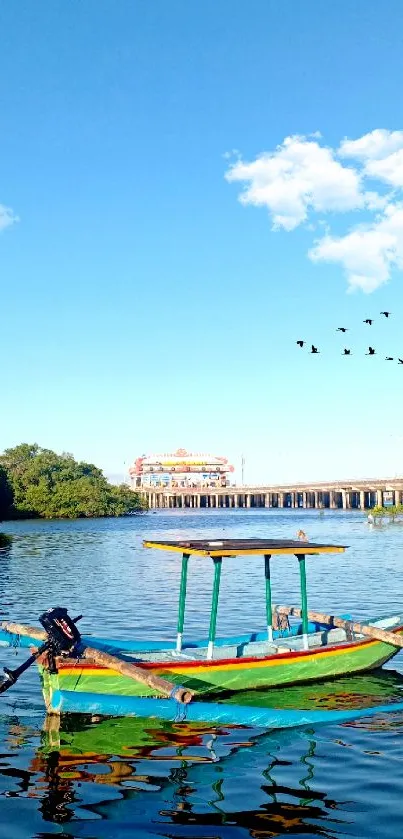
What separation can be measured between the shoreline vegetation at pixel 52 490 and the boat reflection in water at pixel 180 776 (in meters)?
99.8

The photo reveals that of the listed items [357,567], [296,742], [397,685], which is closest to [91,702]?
[296,742]

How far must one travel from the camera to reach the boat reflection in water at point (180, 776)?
34.5 ft

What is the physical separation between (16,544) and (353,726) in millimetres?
57971

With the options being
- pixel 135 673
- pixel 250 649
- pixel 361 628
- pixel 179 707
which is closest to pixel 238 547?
pixel 250 649

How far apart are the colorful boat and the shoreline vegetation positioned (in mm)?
96219

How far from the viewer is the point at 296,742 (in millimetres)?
14031

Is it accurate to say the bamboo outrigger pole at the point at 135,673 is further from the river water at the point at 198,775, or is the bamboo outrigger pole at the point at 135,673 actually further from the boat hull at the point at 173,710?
the river water at the point at 198,775

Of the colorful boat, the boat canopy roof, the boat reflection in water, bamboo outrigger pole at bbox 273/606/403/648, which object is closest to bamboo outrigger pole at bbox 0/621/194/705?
the colorful boat

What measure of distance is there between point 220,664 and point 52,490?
11941cm

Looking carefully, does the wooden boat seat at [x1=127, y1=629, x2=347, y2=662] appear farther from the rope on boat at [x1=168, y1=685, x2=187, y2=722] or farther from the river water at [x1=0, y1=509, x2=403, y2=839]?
the rope on boat at [x1=168, y1=685, x2=187, y2=722]

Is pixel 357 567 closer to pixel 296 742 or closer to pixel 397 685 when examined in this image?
pixel 397 685

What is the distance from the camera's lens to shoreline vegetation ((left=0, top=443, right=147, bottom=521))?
127562 millimetres

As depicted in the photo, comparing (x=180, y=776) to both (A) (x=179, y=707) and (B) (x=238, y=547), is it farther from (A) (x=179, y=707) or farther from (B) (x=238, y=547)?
(B) (x=238, y=547)

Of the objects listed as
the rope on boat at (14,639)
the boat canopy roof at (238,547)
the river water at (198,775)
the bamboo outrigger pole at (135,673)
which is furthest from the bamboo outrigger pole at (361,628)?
the rope on boat at (14,639)
